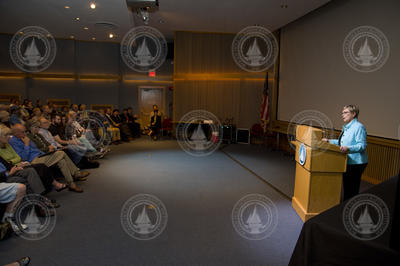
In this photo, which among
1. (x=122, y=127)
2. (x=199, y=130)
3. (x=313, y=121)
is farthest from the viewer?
(x=199, y=130)

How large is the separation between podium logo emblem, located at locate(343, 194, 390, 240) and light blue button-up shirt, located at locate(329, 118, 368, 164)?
5.66ft

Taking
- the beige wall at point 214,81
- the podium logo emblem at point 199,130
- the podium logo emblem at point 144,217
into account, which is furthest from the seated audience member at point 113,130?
the podium logo emblem at point 144,217

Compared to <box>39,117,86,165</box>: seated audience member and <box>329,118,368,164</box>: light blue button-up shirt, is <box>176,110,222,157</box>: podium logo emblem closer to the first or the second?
<box>39,117,86,165</box>: seated audience member

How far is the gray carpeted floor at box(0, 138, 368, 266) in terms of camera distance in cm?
253

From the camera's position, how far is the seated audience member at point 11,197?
281cm

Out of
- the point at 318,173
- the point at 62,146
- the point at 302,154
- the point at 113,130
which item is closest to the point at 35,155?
the point at 62,146

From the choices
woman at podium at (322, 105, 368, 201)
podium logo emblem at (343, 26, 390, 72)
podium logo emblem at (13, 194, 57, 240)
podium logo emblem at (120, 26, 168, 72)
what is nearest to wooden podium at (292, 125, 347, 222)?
woman at podium at (322, 105, 368, 201)

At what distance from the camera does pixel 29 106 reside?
901 cm

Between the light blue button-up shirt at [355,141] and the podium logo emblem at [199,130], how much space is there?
6.33 metres

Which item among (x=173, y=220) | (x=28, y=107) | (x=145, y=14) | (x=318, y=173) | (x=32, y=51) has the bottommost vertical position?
(x=173, y=220)

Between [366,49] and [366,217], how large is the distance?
5059 mm

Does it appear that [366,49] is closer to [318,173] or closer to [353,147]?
[353,147]

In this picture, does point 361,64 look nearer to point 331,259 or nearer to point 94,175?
point 331,259

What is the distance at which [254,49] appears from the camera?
1002cm
